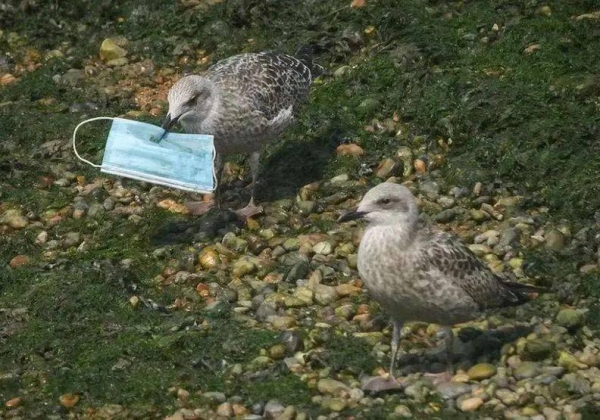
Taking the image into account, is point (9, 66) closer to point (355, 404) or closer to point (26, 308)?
point (26, 308)

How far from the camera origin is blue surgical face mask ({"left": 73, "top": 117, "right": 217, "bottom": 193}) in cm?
983

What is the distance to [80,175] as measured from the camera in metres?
11.3

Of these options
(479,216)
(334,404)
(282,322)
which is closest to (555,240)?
(479,216)

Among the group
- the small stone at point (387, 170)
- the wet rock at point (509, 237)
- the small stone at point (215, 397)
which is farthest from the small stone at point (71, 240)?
the wet rock at point (509, 237)

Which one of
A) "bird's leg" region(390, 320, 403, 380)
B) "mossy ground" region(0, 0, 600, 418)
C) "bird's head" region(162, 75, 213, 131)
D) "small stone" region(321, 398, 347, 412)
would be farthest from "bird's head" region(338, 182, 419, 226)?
"bird's head" region(162, 75, 213, 131)

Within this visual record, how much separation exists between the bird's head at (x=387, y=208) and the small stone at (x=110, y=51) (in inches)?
220

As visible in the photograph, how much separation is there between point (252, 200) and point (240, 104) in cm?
78

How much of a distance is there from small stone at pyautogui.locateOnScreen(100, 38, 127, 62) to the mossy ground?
0.15m

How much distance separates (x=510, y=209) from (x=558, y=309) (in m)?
1.47

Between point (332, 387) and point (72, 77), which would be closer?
point (332, 387)

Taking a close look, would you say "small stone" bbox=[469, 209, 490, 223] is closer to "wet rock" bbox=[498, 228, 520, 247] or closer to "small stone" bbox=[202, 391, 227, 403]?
"wet rock" bbox=[498, 228, 520, 247]

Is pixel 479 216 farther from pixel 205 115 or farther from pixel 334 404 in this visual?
pixel 334 404

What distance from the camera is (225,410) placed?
7.84 meters

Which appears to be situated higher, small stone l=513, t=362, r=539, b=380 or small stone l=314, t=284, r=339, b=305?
small stone l=513, t=362, r=539, b=380
